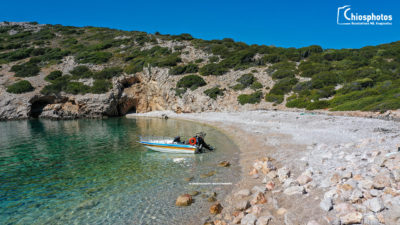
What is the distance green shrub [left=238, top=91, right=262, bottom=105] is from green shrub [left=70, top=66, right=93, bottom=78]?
36804 mm

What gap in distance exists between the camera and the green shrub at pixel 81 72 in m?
51.4

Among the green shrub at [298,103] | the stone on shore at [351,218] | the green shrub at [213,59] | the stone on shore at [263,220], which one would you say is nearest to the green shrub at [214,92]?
the green shrub at [298,103]

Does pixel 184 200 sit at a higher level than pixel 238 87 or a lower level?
lower

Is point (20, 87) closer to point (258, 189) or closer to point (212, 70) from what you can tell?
point (212, 70)

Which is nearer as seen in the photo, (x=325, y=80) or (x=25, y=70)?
(x=325, y=80)

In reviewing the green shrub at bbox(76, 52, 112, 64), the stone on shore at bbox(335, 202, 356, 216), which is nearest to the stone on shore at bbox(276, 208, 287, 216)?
the stone on shore at bbox(335, 202, 356, 216)

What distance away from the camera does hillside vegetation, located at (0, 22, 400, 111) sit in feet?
107

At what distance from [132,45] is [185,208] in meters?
69.8

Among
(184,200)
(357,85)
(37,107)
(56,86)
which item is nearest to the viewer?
(184,200)

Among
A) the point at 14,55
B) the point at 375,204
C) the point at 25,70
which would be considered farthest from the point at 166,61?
the point at 375,204

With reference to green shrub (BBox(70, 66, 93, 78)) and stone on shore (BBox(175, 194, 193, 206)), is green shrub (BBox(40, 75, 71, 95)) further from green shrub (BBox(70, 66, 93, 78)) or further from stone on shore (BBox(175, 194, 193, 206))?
stone on shore (BBox(175, 194, 193, 206))

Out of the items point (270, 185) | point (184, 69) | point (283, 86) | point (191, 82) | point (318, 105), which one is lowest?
point (270, 185)

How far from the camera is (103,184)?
388 inches

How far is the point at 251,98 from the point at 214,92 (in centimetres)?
736
